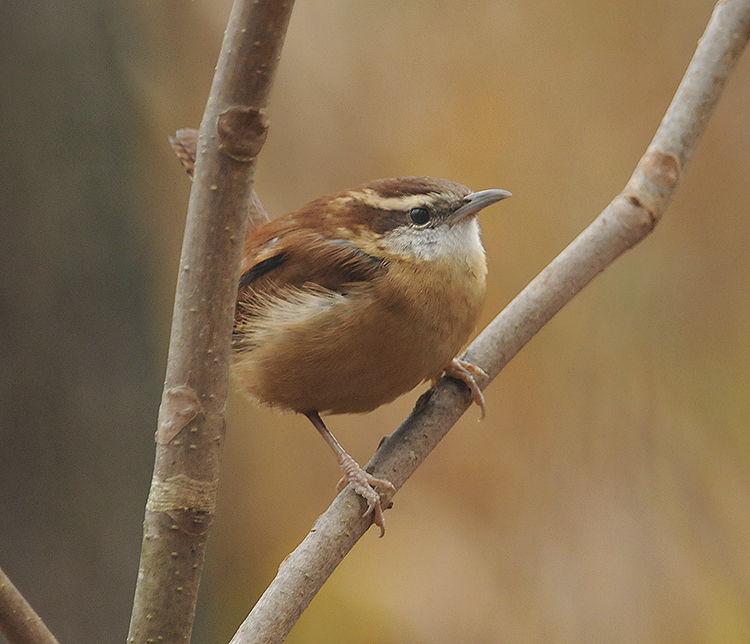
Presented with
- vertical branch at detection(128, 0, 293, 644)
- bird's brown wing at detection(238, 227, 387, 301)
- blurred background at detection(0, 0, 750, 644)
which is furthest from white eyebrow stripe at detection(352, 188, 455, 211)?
blurred background at detection(0, 0, 750, 644)

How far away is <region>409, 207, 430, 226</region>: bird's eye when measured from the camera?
155 centimetres

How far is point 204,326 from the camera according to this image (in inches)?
32.8

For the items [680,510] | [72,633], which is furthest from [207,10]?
[680,510]

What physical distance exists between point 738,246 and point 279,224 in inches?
69.3

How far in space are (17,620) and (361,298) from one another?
0.82 m

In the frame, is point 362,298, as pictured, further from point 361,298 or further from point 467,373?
point 467,373

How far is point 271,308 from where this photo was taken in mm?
1549

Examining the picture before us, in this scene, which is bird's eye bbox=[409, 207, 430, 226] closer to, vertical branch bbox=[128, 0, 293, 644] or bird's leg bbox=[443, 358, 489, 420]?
bird's leg bbox=[443, 358, 489, 420]

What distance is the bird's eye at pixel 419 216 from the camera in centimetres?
155

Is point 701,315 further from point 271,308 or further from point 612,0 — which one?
point 271,308

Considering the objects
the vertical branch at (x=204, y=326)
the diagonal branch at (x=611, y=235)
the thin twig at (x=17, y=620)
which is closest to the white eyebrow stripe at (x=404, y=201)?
the diagonal branch at (x=611, y=235)

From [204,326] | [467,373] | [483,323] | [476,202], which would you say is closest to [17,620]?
[204,326]

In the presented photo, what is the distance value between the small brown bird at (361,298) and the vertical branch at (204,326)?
561 mm

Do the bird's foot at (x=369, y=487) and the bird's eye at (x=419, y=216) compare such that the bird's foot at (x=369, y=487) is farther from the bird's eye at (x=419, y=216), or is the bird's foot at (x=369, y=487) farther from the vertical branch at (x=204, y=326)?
the bird's eye at (x=419, y=216)
